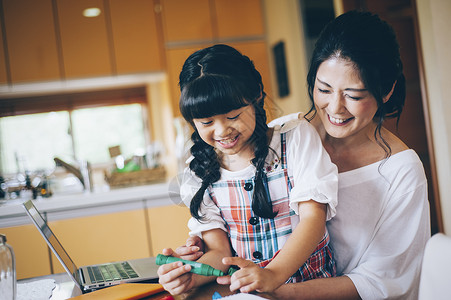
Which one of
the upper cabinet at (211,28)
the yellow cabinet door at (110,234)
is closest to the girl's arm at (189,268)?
the yellow cabinet door at (110,234)

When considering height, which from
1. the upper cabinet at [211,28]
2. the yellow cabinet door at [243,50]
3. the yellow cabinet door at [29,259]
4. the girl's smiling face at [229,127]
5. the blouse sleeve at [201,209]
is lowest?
the yellow cabinet door at [29,259]

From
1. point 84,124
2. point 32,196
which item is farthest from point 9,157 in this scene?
point 32,196

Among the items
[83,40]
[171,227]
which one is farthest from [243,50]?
[171,227]

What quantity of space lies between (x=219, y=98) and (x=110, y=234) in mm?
1152

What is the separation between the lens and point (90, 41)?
7.64 feet

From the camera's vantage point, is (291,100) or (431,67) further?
(291,100)

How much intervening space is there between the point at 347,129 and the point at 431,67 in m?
1.08

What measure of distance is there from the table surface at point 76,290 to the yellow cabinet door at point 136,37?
1.70 metres

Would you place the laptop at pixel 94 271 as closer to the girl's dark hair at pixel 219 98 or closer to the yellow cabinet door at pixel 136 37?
the girl's dark hair at pixel 219 98

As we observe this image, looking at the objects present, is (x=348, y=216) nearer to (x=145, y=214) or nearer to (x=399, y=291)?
(x=399, y=291)

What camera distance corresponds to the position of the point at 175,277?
2.07 feet

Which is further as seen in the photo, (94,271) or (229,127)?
(94,271)

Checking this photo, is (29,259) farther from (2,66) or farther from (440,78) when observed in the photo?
(2,66)

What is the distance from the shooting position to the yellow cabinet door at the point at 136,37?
93.2 inches
